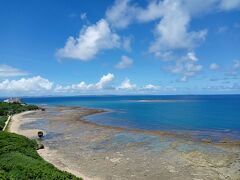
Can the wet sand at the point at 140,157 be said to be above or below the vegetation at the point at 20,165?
below

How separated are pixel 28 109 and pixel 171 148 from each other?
7789 centimetres

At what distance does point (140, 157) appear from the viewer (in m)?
31.0

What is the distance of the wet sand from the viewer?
2552 centimetres

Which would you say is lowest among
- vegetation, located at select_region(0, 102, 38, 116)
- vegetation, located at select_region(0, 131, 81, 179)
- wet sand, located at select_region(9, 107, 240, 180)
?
wet sand, located at select_region(9, 107, 240, 180)

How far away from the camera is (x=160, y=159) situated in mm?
30250

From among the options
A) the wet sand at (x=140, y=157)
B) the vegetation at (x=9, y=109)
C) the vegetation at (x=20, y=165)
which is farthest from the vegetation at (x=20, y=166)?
the vegetation at (x=9, y=109)

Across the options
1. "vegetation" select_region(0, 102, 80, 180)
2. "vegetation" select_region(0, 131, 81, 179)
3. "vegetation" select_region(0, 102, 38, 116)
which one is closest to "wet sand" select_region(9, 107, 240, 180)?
"vegetation" select_region(0, 102, 80, 180)

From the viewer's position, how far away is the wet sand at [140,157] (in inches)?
1005

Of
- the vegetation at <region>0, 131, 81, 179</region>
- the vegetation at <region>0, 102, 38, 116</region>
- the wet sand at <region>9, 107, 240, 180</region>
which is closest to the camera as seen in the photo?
the vegetation at <region>0, 131, 81, 179</region>

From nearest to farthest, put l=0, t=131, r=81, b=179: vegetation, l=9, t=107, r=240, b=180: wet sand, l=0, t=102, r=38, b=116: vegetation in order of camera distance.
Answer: l=0, t=131, r=81, b=179: vegetation < l=9, t=107, r=240, b=180: wet sand < l=0, t=102, r=38, b=116: vegetation

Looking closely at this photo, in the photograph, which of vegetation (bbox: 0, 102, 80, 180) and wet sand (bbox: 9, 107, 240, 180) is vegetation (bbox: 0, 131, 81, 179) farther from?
wet sand (bbox: 9, 107, 240, 180)

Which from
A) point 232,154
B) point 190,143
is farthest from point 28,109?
point 232,154

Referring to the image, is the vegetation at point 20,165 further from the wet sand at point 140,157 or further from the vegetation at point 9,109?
the vegetation at point 9,109

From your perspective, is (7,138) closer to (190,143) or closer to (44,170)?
(44,170)
